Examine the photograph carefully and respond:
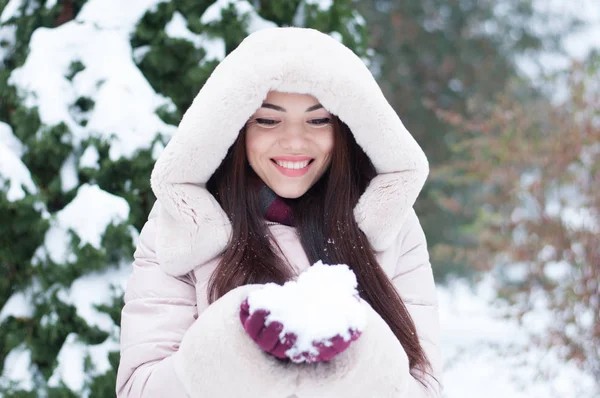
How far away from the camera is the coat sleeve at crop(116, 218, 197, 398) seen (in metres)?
1.65

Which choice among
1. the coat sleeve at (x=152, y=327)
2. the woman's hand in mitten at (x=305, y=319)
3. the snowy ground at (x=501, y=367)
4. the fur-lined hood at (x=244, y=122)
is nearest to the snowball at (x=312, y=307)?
the woman's hand in mitten at (x=305, y=319)

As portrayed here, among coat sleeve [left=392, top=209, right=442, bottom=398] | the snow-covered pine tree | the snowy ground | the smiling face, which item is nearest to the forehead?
the smiling face

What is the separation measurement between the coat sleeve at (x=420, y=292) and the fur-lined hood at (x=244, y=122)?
0.14 metres

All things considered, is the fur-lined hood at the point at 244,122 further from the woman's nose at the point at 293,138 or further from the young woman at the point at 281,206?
the woman's nose at the point at 293,138

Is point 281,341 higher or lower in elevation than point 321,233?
higher

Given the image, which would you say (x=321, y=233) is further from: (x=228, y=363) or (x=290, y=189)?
(x=228, y=363)

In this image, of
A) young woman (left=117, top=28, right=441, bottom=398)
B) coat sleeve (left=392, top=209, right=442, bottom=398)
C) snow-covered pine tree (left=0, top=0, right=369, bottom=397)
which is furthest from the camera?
snow-covered pine tree (left=0, top=0, right=369, bottom=397)

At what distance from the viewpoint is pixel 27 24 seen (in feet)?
9.38

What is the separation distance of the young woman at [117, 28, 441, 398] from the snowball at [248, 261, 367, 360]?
0.19 m

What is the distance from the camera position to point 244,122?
1806 millimetres

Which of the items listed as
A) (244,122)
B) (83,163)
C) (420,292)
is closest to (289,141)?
(244,122)

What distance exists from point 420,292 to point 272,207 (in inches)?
17.4

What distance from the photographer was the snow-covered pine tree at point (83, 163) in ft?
8.31

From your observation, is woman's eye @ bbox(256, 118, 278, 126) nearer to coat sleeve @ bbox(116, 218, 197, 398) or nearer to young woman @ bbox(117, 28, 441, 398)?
young woman @ bbox(117, 28, 441, 398)
